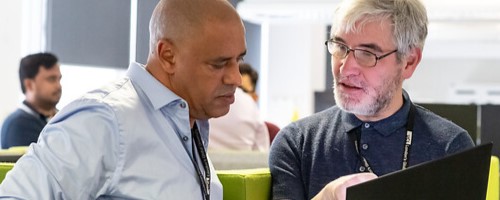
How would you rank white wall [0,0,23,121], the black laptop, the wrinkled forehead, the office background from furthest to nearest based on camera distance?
1. white wall [0,0,23,121]
2. the office background
3. the wrinkled forehead
4. the black laptop

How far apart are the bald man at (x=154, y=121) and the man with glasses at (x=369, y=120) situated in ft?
1.32

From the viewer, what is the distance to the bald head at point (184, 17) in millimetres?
1833

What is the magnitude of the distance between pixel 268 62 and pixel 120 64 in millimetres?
4897

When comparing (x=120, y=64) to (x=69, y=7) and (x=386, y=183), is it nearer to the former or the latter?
(x=69, y=7)

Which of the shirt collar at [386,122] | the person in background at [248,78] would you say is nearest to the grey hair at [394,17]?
the shirt collar at [386,122]

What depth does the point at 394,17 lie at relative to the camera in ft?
Answer: 7.29

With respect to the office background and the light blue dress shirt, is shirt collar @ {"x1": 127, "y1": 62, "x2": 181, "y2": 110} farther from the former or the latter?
the office background

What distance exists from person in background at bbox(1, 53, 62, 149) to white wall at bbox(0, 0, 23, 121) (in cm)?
86

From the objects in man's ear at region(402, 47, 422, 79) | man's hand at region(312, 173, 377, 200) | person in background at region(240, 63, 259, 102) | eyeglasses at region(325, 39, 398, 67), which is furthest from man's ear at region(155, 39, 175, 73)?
person in background at region(240, 63, 259, 102)

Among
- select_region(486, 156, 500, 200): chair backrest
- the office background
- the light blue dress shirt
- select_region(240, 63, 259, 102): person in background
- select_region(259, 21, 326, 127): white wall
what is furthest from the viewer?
select_region(259, 21, 326, 127): white wall

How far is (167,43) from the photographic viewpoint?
1.84 metres

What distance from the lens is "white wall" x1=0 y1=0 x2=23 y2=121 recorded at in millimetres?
6148

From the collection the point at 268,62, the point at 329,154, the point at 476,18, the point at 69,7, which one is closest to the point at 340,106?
the point at 329,154

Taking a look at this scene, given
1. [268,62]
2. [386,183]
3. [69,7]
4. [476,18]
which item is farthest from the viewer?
[268,62]
